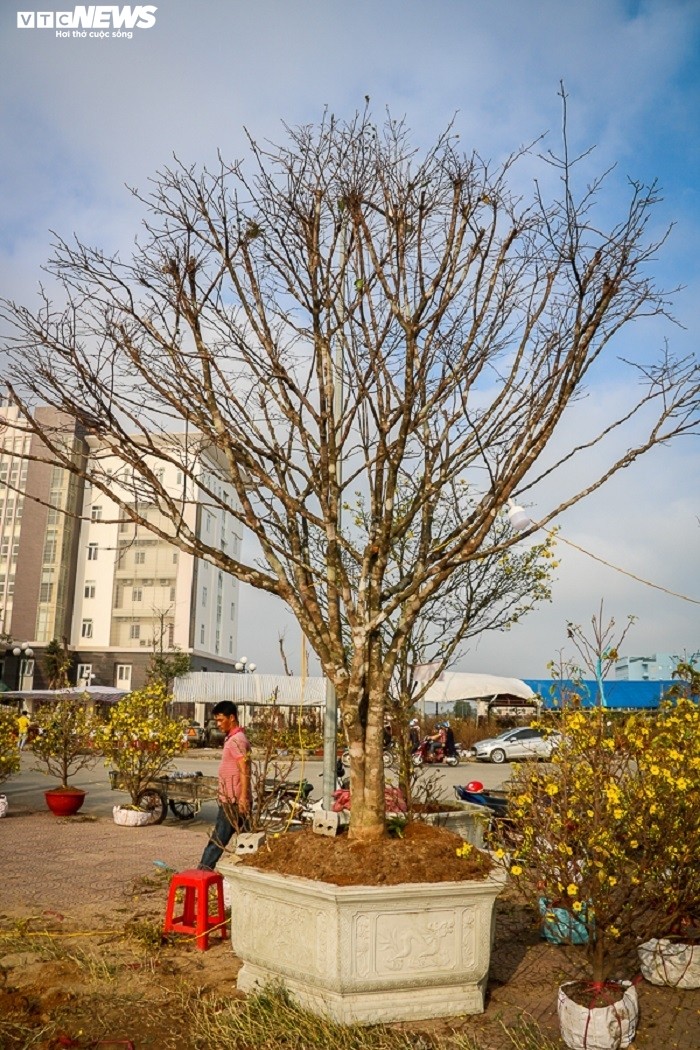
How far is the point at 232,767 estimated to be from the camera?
6914mm

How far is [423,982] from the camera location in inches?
172

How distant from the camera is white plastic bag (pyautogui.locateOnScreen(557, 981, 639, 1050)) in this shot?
400 cm

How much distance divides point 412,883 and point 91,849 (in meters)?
7.15

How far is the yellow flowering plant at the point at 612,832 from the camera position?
4.21 m

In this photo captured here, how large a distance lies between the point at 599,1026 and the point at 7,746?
35.3ft

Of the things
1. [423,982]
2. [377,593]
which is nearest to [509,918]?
[423,982]

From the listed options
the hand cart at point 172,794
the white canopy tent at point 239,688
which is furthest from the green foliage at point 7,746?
the white canopy tent at point 239,688

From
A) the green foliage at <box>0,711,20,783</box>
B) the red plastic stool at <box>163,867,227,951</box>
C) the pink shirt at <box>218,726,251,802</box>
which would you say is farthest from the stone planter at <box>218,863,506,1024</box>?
the green foliage at <box>0,711,20,783</box>

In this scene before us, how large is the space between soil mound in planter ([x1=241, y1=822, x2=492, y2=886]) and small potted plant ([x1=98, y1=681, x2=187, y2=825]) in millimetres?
7558

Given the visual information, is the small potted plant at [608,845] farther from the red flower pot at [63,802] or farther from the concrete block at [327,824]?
the red flower pot at [63,802]

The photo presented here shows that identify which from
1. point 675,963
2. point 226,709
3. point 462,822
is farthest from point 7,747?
point 675,963

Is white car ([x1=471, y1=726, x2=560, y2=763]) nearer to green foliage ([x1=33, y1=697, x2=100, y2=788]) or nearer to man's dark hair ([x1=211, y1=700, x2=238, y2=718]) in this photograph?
green foliage ([x1=33, y1=697, x2=100, y2=788])

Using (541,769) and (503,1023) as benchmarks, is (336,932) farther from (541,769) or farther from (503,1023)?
(541,769)

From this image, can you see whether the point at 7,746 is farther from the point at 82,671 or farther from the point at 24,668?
the point at 24,668
